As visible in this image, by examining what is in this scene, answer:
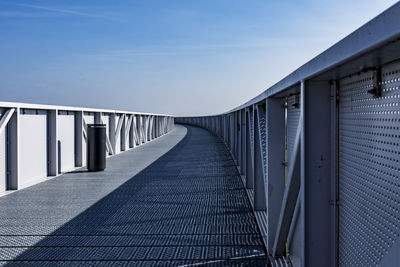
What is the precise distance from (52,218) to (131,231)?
1.34 metres

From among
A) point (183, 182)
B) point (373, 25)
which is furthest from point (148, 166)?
point (373, 25)

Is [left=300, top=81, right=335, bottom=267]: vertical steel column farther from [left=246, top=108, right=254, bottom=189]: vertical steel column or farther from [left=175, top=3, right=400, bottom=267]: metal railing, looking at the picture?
[left=246, top=108, right=254, bottom=189]: vertical steel column

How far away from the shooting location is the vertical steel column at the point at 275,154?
147 inches

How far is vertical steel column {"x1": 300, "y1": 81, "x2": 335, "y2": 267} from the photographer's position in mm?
2246

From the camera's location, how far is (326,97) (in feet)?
7.38

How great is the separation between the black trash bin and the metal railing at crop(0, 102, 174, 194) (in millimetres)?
706

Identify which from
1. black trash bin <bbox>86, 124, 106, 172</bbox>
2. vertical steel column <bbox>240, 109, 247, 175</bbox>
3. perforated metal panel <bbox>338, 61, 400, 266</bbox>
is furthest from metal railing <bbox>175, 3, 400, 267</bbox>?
black trash bin <bbox>86, 124, 106, 172</bbox>

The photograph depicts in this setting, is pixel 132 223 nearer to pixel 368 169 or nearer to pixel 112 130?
pixel 368 169

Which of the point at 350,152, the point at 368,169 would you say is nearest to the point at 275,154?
the point at 350,152

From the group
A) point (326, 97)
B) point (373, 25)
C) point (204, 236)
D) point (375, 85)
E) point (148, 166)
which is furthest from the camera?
point (148, 166)

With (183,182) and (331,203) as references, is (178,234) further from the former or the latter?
(183,182)

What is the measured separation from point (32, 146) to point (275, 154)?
19.9 feet

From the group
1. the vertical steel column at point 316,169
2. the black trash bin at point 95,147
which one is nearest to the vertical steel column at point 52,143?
the black trash bin at point 95,147

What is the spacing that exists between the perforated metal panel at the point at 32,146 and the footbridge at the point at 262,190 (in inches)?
1.5
